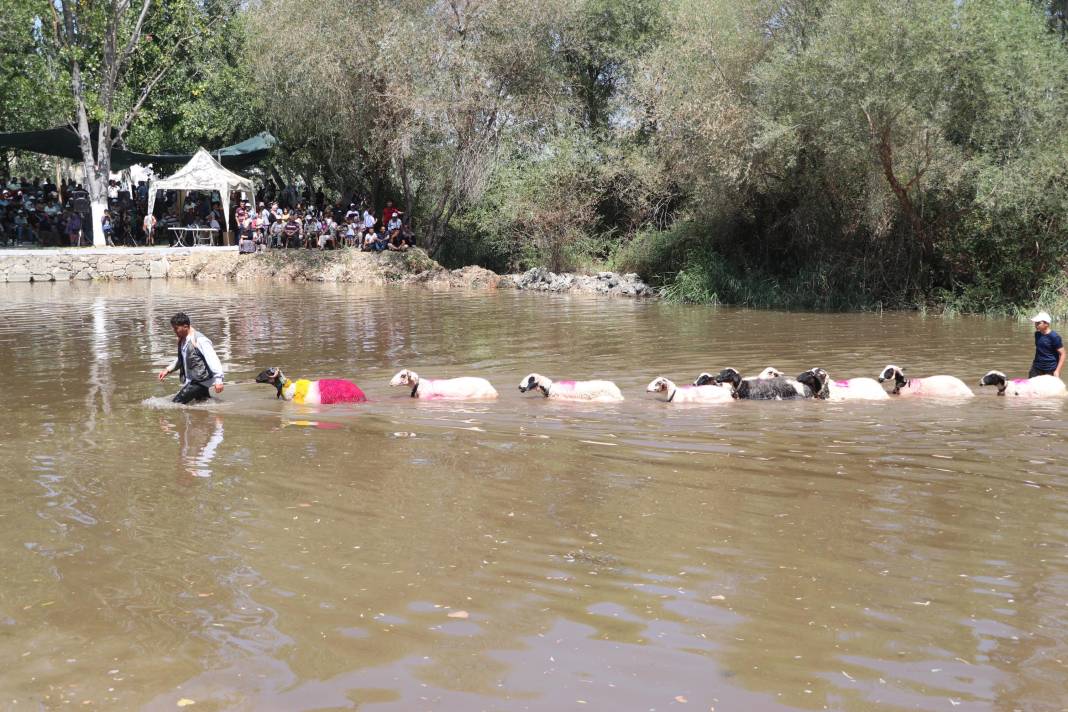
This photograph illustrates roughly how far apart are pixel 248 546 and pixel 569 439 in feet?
13.4

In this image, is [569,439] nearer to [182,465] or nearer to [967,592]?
[182,465]

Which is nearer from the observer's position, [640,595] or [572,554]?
[640,595]

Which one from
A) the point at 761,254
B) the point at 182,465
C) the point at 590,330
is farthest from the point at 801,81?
the point at 182,465

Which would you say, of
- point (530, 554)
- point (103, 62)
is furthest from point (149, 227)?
point (530, 554)

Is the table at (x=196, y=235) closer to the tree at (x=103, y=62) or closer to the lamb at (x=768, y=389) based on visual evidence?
the tree at (x=103, y=62)

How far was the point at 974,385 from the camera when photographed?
1414 cm

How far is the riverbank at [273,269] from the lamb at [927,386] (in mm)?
16908

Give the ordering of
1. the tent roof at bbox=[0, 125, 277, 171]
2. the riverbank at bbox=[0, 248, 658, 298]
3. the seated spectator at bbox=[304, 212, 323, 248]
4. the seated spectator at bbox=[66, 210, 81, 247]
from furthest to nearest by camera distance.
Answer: the seated spectator at bbox=[304, 212, 323, 248] < the seated spectator at bbox=[66, 210, 81, 247] < the tent roof at bbox=[0, 125, 277, 171] < the riverbank at bbox=[0, 248, 658, 298]

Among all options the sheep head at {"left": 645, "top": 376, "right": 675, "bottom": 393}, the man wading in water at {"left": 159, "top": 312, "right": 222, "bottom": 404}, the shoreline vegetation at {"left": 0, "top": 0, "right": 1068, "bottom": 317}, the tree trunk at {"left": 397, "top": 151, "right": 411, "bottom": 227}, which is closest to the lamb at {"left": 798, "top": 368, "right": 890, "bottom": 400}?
the sheep head at {"left": 645, "top": 376, "right": 675, "bottom": 393}

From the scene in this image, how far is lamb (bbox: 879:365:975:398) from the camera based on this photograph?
12977 mm

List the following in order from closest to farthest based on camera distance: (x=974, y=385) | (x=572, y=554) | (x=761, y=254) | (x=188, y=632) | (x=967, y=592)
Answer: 1. (x=188, y=632)
2. (x=967, y=592)
3. (x=572, y=554)
4. (x=974, y=385)
5. (x=761, y=254)

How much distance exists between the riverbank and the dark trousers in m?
18.0

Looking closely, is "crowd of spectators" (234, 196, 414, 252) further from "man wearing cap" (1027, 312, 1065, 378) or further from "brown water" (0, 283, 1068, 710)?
"man wearing cap" (1027, 312, 1065, 378)

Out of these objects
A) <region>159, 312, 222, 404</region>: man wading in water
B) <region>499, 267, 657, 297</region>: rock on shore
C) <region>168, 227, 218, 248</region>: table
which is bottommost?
<region>159, 312, 222, 404</region>: man wading in water
